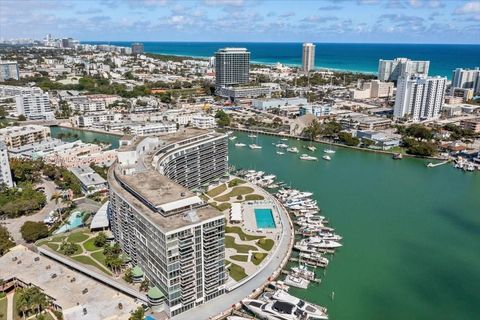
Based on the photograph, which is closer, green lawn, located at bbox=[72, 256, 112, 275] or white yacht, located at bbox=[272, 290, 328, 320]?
white yacht, located at bbox=[272, 290, 328, 320]

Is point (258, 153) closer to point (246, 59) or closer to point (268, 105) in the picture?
point (268, 105)

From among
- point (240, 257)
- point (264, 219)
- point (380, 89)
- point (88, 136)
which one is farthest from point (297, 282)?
point (380, 89)

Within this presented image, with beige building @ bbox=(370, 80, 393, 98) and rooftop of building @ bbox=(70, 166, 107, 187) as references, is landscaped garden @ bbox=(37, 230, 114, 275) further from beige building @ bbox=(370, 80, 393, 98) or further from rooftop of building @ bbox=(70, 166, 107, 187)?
beige building @ bbox=(370, 80, 393, 98)

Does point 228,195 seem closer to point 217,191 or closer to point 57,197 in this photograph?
point 217,191

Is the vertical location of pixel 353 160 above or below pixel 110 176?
below

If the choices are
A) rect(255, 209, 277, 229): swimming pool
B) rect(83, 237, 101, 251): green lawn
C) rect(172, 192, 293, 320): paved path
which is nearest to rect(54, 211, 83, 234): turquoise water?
rect(83, 237, 101, 251): green lawn

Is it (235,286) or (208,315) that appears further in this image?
→ (235,286)

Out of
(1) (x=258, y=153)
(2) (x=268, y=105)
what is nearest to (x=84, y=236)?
(1) (x=258, y=153)
